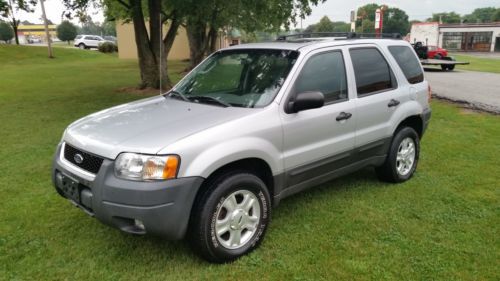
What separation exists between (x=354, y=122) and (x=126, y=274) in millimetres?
2661

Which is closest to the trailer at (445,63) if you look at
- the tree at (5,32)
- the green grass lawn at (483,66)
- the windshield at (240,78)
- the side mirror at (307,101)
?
the green grass lawn at (483,66)

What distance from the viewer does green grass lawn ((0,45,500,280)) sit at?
3488 mm

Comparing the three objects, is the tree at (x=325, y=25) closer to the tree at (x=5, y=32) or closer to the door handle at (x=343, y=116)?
the tree at (x=5, y=32)

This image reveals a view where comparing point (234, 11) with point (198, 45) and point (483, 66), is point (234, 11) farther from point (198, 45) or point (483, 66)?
point (483, 66)

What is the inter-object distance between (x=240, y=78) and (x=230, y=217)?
1.52m

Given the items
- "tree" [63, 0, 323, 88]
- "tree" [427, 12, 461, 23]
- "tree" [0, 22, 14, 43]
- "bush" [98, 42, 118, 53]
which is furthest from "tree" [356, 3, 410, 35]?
"tree" [63, 0, 323, 88]

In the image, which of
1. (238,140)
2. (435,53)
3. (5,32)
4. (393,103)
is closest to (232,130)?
(238,140)

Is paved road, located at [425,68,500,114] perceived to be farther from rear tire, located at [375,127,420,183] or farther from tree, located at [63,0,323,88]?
rear tire, located at [375,127,420,183]

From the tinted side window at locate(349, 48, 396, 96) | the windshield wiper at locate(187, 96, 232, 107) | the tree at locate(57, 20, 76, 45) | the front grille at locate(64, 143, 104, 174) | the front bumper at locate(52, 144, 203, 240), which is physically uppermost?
the tree at locate(57, 20, 76, 45)

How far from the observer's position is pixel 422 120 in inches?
223

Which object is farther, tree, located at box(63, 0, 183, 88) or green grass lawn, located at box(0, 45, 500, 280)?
tree, located at box(63, 0, 183, 88)

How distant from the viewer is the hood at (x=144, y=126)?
3270mm

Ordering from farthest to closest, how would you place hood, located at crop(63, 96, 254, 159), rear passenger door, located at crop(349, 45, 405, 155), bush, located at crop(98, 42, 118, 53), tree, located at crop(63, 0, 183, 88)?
bush, located at crop(98, 42, 118, 53)
tree, located at crop(63, 0, 183, 88)
rear passenger door, located at crop(349, 45, 405, 155)
hood, located at crop(63, 96, 254, 159)

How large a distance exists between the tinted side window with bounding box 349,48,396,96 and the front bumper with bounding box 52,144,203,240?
2331 millimetres
